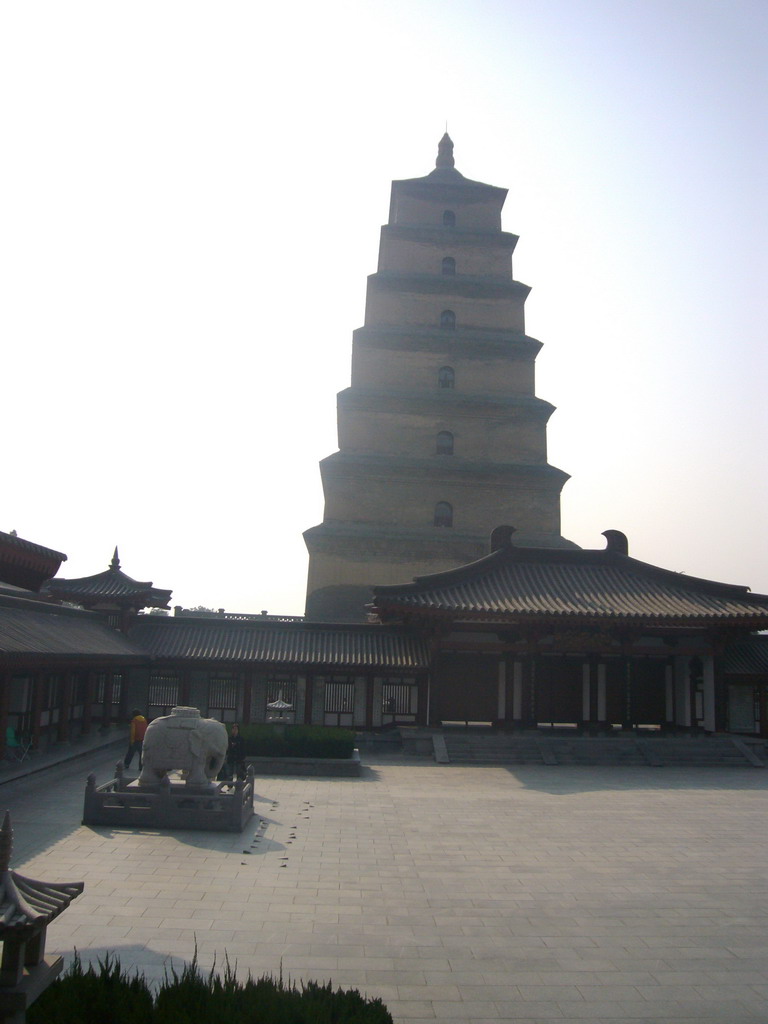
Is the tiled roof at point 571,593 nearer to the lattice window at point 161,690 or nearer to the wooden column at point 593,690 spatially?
the wooden column at point 593,690

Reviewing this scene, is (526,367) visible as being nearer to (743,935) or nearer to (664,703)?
(664,703)

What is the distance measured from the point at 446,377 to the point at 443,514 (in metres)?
6.09

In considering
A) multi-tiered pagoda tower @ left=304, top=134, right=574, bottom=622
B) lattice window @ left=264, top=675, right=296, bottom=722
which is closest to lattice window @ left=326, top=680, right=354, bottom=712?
lattice window @ left=264, top=675, right=296, bottom=722

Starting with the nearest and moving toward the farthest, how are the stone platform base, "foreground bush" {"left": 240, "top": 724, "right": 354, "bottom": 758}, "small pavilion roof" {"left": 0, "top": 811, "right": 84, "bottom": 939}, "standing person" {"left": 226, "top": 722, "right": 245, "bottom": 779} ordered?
"small pavilion roof" {"left": 0, "top": 811, "right": 84, "bottom": 939} → the stone platform base → "standing person" {"left": 226, "top": 722, "right": 245, "bottom": 779} → "foreground bush" {"left": 240, "top": 724, "right": 354, "bottom": 758}

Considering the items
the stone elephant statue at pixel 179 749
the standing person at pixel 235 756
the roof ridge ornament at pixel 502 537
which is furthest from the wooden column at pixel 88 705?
the roof ridge ornament at pixel 502 537

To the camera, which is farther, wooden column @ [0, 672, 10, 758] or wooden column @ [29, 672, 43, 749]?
wooden column @ [29, 672, 43, 749]

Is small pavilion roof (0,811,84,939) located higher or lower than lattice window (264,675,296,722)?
lower

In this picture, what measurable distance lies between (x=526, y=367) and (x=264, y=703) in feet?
60.3

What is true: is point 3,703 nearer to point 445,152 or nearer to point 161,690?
point 161,690

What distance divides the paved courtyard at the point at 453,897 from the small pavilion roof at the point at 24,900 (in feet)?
8.67

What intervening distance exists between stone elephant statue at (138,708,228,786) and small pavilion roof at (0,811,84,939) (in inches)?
360

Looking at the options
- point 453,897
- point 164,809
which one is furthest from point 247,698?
point 453,897

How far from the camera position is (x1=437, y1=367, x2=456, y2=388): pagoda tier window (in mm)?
34750

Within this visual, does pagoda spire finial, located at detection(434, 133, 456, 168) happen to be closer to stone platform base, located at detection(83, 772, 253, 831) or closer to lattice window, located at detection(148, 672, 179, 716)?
lattice window, located at detection(148, 672, 179, 716)
